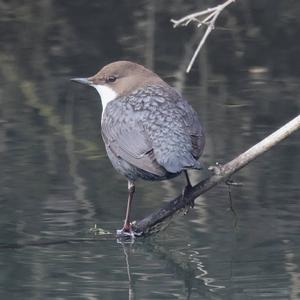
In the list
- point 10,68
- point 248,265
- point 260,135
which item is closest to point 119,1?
point 10,68

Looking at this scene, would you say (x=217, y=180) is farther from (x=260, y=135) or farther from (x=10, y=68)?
(x=10, y=68)

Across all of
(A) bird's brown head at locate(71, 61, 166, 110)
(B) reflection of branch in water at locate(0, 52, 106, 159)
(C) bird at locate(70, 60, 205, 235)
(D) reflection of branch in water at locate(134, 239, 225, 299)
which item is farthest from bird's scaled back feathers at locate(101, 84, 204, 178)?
(B) reflection of branch in water at locate(0, 52, 106, 159)

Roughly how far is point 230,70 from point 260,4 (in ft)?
9.61

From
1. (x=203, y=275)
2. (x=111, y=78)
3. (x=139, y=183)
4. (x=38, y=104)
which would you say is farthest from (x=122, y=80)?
(x=38, y=104)

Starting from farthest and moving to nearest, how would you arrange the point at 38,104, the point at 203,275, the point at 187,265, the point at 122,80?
the point at 38,104
the point at 122,80
the point at 187,265
the point at 203,275

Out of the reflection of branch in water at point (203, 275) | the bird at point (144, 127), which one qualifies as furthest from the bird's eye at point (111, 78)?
the reflection of branch in water at point (203, 275)

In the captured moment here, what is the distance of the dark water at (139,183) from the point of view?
5.74 m

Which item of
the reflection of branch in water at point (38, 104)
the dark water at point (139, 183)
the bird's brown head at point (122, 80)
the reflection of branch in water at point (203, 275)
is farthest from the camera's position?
the reflection of branch in water at point (38, 104)

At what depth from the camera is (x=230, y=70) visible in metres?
11.1

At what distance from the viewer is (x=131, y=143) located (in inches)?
242

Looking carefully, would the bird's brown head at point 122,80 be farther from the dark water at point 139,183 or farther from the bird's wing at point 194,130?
the dark water at point 139,183

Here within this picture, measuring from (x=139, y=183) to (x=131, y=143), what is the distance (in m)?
1.48

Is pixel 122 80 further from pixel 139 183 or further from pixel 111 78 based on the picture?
pixel 139 183

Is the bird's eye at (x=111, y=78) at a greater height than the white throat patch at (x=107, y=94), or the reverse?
the bird's eye at (x=111, y=78)
